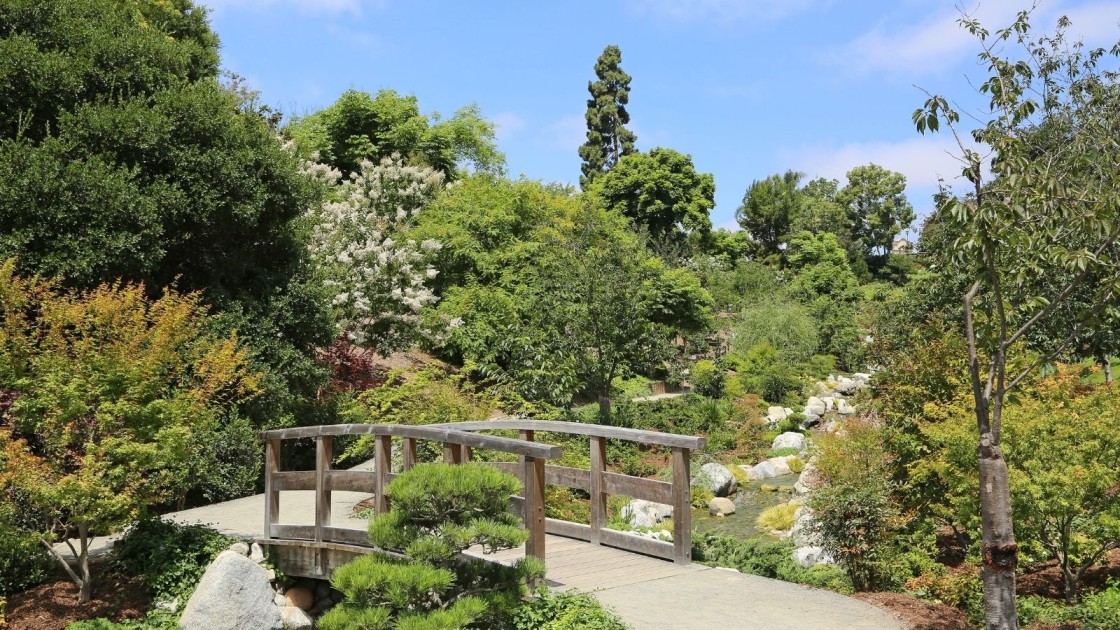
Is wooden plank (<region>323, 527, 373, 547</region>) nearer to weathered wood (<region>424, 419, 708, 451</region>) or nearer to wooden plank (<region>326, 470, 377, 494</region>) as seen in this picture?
wooden plank (<region>326, 470, 377, 494</region>)

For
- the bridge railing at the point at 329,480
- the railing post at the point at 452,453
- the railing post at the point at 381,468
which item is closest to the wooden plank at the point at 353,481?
the bridge railing at the point at 329,480

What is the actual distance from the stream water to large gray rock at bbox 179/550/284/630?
6771mm

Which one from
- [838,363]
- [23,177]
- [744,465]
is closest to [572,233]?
[744,465]

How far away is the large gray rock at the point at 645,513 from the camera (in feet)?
42.3

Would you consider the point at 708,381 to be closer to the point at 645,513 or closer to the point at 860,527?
the point at 645,513

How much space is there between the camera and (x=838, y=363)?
3256 cm

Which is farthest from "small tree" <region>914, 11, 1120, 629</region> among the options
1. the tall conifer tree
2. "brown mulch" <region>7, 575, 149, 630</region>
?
the tall conifer tree

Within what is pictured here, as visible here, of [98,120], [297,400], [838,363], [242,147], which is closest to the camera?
[98,120]

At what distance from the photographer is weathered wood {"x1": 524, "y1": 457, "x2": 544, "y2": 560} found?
704 cm

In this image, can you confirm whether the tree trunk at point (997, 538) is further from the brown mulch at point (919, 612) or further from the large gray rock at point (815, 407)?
the large gray rock at point (815, 407)

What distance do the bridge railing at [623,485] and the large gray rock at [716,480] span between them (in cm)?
787

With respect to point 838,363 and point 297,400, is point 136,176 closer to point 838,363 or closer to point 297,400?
point 297,400

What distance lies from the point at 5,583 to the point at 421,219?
1693 cm

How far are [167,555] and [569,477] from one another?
4.27m
